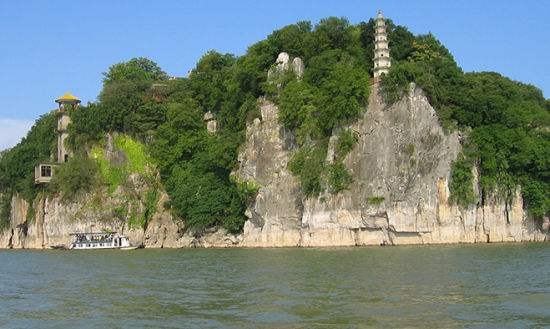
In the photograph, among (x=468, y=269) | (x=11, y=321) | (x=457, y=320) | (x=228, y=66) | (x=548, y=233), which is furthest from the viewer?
(x=228, y=66)

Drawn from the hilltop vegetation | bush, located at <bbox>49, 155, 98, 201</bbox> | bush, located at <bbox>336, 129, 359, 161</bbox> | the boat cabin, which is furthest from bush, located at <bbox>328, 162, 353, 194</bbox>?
bush, located at <bbox>49, 155, 98, 201</bbox>

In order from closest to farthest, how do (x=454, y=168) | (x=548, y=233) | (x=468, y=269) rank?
(x=468, y=269) < (x=454, y=168) < (x=548, y=233)

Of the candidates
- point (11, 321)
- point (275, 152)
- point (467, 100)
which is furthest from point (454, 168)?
point (11, 321)

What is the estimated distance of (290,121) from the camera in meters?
55.0

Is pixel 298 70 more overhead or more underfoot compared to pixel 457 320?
more overhead

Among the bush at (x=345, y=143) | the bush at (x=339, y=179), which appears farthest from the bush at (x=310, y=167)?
the bush at (x=345, y=143)

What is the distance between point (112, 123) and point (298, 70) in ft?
59.5

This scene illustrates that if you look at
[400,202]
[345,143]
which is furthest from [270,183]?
[400,202]

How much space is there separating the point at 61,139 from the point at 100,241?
534 inches

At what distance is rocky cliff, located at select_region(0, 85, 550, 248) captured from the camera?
160 ft

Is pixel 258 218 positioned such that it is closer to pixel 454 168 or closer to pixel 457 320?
pixel 454 168

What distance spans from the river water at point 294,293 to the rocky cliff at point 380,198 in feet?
35.5

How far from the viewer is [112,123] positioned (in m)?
64.4

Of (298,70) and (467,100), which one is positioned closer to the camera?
(467,100)
